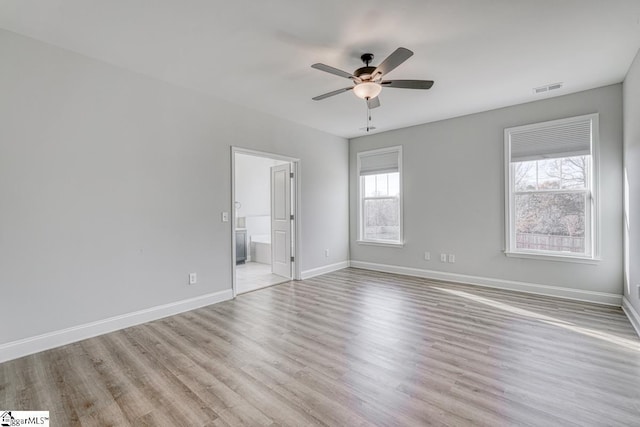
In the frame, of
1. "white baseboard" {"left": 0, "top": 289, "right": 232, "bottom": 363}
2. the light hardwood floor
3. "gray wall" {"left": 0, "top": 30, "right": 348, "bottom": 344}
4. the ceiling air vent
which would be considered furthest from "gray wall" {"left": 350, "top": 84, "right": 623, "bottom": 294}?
"white baseboard" {"left": 0, "top": 289, "right": 232, "bottom": 363}

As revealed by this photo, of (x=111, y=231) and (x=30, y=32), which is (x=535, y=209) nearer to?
(x=111, y=231)

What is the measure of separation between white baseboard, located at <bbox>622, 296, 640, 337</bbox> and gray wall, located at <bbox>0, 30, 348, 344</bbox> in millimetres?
4625

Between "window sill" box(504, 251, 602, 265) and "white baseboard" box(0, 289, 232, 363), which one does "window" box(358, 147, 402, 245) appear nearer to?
"window sill" box(504, 251, 602, 265)

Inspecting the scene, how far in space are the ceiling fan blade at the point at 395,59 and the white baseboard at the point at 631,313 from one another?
3417 millimetres

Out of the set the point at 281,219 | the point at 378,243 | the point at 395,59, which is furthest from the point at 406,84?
the point at 378,243

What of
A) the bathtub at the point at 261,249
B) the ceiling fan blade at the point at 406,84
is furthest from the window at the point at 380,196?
the ceiling fan blade at the point at 406,84

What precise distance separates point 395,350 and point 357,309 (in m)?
1.09

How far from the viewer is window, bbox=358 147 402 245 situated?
225 inches

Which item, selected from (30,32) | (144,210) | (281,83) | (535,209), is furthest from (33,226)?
(535,209)

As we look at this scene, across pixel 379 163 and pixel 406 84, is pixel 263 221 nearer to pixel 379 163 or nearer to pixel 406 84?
pixel 379 163

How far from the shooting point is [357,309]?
12.1 ft

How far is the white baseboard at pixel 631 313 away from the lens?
9.63ft
